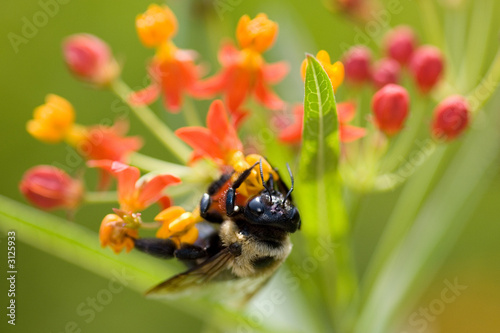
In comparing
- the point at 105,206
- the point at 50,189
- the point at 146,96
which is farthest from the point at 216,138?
the point at 105,206

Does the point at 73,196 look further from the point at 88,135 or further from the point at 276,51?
the point at 276,51

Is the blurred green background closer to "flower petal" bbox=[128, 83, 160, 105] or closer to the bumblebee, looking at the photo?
"flower petal" bbox=[128, 83, 160, 105]

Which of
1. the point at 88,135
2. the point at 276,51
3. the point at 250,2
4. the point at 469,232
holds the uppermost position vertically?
the point at 88,135

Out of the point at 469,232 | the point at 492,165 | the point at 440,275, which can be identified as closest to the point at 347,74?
the point at 492,165

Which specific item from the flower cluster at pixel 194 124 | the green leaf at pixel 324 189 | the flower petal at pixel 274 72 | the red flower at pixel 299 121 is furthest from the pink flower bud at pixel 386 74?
the green leaf at pixel 324 189

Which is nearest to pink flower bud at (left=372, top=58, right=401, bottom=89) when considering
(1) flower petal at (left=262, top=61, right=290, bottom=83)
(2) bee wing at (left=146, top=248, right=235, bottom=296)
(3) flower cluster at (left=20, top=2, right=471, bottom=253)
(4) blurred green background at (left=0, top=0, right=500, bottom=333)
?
(3) flower cluster at (left=20, top=2, right=471, bottom=253)

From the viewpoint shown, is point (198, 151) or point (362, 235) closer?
point (198, 151)
